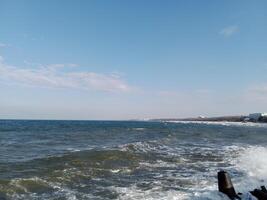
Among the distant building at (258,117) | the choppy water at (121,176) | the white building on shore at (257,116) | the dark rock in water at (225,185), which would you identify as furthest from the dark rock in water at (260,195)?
the white building on shore at (257,116)

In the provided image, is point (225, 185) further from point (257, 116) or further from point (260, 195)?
point (257, 116)

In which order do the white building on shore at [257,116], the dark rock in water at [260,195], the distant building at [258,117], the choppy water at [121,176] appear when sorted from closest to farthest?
the dark rock in water at [260,195] → the choppy water at [121,176] → the distant building at [258,117] → the white building on shore at [257,116]

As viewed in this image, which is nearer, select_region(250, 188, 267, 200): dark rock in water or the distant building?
select_region(250, 188, 267, 200): dark rock in water

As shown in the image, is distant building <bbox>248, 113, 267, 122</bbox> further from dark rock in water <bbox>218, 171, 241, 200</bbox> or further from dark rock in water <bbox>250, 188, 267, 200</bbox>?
dark rock in water <bbox>250, 188, 267, 200</bbox>


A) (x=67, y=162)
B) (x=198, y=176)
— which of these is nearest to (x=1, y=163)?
(x=67, y=162)

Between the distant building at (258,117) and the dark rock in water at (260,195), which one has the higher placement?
the distant building at (258,117)

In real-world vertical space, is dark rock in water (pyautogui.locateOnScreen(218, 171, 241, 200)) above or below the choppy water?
above

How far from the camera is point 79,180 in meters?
15.4

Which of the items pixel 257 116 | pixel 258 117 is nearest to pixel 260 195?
pixel 258 117

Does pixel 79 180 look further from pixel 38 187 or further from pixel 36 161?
pixel 36 161

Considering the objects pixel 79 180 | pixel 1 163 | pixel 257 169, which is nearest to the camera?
pixel 79 180

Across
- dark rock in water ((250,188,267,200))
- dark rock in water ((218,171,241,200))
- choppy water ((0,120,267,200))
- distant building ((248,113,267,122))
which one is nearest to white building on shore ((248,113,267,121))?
distant building ((248,113,267,122))

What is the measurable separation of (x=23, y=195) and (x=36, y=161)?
832 centimetres

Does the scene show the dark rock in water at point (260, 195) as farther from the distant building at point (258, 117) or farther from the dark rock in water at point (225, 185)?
the distant building at point (258, 117)
